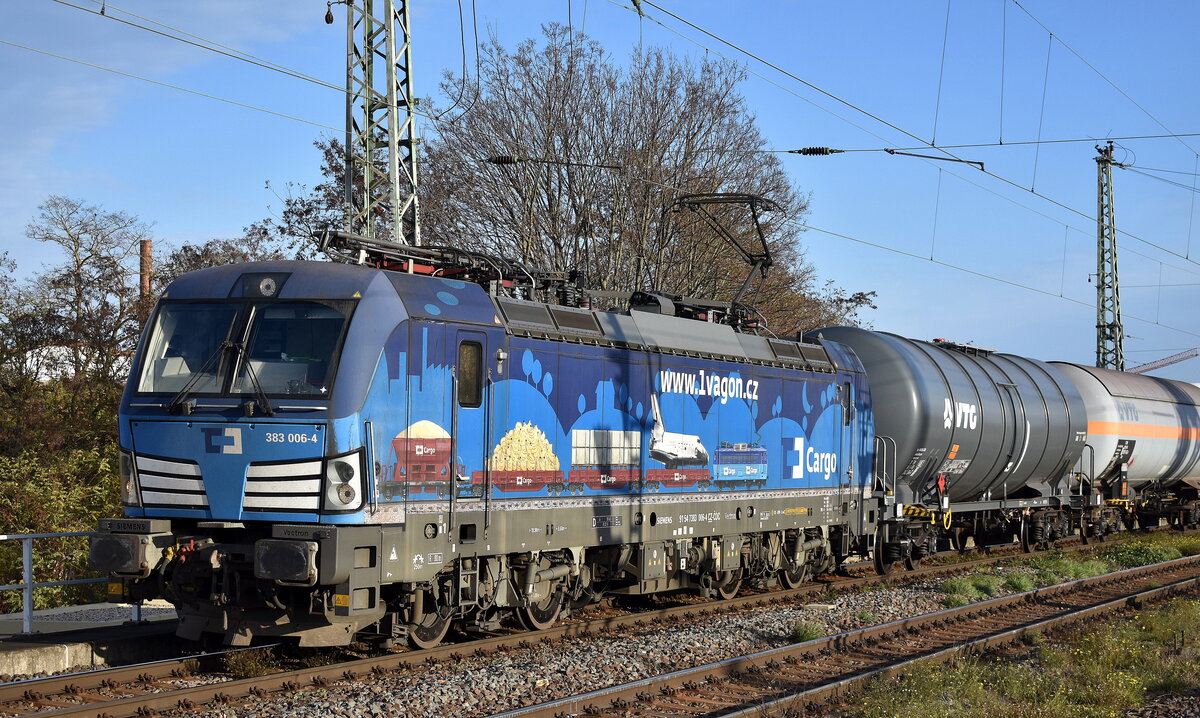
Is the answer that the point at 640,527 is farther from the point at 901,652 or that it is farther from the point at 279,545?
the point at 279,545

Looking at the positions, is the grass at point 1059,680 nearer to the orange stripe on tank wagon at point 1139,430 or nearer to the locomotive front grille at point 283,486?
the locomotive front grille at point 283,486

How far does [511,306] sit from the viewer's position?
1214 centimetres

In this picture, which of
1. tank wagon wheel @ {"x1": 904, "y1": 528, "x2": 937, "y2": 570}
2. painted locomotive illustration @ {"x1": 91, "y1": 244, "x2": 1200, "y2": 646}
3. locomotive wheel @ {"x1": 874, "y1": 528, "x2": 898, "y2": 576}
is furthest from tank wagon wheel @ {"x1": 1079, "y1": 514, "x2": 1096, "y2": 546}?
painted locomotive illustration @ {"x1": 91, "y1": 244, "x2": 1200, "y2": 646}

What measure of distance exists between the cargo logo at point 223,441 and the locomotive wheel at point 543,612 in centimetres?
427

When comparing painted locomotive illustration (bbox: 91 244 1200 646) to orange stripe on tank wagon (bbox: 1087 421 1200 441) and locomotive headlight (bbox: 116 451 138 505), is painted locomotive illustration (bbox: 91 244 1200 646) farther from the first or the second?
orange stripe on tank wagon (bbox: 1087 421 1200 441)

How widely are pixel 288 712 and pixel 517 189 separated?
2119 centimetres

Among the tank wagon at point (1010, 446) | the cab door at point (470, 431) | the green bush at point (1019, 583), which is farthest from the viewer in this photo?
the tank wagon at point (1010, 446)

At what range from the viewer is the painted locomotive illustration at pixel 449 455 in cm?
1008

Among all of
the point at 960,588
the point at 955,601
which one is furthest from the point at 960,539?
the point at 955,601

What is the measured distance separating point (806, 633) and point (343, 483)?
606 cm

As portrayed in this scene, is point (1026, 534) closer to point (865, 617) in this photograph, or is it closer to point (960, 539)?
point (960, 539)

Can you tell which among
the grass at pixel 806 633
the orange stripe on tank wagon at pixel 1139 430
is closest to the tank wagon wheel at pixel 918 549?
the orange stripe on tank wagon at pixel 1139 430

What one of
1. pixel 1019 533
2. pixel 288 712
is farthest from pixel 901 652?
pixel 1019 533

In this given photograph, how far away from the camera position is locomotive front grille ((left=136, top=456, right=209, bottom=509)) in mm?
10289
